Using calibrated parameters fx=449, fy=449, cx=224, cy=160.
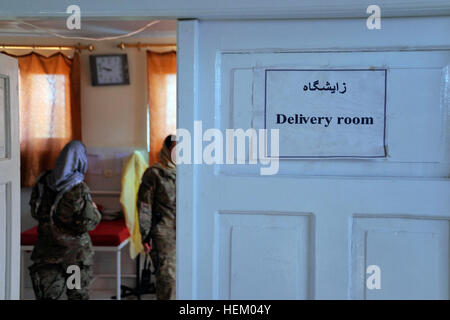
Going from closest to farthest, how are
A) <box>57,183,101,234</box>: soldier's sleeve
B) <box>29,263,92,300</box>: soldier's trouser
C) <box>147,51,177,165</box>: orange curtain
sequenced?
<box>57,183,101,234</box>: soldier's sleeve → <box>29,263,92,300</box>: soldier's trouser → <box>147,51,177,165</box>: orange curtain

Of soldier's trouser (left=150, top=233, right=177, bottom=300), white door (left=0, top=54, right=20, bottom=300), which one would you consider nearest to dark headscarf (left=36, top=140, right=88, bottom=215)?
soldier's trouser (left=150, top=233, right=177, bottom=300)

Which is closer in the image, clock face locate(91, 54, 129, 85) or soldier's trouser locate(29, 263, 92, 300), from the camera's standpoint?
soldier's trouser locate(29, 263, 92, 300)

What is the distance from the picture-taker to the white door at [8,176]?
1.83 m

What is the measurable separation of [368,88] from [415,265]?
56cm

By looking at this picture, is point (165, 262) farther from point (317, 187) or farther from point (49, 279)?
point (317, 187)

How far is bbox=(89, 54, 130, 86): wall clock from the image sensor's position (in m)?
4.43

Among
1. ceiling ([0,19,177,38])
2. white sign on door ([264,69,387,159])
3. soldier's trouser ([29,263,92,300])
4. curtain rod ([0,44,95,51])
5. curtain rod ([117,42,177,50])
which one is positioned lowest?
soldier's trouser ([29,263,92,300])

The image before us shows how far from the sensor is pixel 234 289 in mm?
1434

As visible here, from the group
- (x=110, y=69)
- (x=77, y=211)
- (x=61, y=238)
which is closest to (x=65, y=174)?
(x=77, y=211)

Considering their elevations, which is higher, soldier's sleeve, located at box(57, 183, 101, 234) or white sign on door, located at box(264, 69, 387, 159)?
white sign on door, located at box(264, 69, 387, 159)

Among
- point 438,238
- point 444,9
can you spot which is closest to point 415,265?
point 438,238

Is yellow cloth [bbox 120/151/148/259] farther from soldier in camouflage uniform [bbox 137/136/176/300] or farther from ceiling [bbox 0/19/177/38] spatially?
ceiling [bbox 0/19/177/38]

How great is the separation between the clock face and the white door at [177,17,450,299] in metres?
3.21

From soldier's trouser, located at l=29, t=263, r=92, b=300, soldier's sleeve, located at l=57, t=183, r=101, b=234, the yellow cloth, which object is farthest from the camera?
the yellow cloth
